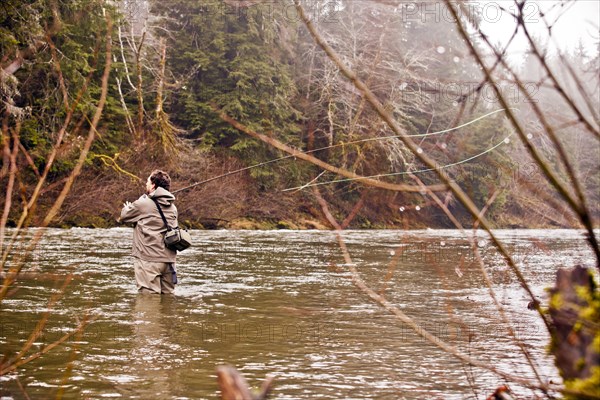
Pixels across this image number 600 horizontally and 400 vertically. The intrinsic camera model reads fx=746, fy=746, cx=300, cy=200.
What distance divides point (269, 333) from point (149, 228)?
299cm

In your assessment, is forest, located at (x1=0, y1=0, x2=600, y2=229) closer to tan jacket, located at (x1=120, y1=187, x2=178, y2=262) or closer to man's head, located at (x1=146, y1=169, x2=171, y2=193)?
man's head, located at (x1=146, y1=169, x2=171, y2=193)

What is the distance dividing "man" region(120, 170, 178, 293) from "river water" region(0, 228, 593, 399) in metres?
0.23

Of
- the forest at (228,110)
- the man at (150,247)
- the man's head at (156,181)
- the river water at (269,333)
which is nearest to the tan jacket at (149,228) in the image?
the man at (150,247)

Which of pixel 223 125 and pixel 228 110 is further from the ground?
pixel 228 110

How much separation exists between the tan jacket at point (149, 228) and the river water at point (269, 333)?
517 millimetres

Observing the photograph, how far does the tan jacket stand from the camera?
9211mm

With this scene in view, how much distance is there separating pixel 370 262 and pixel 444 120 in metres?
26.2

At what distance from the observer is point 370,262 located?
14.6 metres

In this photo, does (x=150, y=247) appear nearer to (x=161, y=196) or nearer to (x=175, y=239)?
(x=175, y=239)

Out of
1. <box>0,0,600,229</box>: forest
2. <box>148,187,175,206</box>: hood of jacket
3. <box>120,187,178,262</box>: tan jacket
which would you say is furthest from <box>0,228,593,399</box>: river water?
<box>0,0,600,229</box>: forest

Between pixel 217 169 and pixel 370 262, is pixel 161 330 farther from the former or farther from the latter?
pixel 217 169

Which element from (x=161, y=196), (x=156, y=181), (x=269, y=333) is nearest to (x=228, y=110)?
(x=156, y=181)

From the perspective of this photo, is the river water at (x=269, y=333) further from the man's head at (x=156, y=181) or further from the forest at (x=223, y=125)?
the man's head at (x=156, y=181)

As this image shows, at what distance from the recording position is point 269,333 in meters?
6.86
